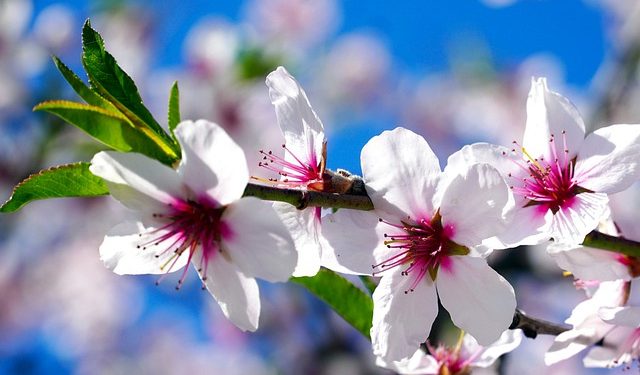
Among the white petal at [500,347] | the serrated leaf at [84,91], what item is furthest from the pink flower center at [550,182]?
the serrated leaf at [84,91]

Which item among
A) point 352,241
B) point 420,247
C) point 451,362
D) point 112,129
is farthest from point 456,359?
point 112,129

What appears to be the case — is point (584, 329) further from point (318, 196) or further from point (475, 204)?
point (318, 196)

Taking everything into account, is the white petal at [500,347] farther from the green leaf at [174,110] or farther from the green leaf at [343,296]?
the green leaf at [174,110]

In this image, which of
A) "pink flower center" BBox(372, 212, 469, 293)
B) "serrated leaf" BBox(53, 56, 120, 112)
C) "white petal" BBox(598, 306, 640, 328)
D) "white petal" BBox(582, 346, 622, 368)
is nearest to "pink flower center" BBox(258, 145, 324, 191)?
"pink flower center" BBox(372, 212, 469, 293)

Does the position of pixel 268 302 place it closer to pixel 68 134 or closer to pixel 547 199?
pixel 68 134

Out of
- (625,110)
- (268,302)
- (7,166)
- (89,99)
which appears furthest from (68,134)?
(625,110)

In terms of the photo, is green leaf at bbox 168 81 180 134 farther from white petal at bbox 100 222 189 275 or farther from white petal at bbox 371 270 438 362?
white petal at bbox 371 270 438 362
